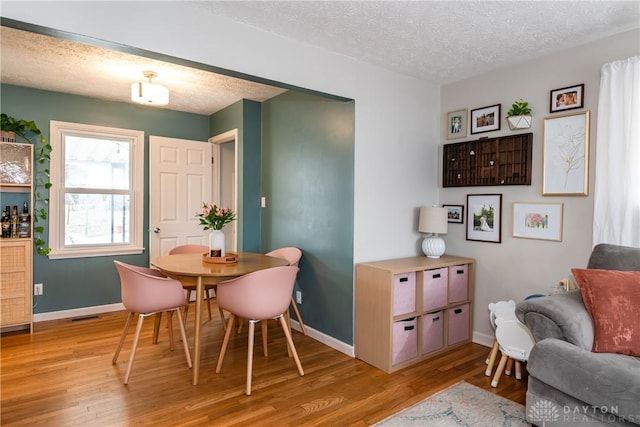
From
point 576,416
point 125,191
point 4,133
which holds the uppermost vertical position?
point 4,133

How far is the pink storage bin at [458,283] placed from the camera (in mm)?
3203

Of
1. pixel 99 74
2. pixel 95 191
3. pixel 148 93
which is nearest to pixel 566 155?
pixel 148 93

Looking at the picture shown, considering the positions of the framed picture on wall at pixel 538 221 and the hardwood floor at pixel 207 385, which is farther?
the framed picture on wall at pixel 538 221

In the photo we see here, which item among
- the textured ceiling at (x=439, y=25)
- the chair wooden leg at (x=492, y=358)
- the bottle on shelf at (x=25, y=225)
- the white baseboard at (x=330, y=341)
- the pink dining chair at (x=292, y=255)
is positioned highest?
the textured ceiling at (x=439, y=25)

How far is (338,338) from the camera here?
3230 millimetres

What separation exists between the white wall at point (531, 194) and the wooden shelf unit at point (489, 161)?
6 centimetres

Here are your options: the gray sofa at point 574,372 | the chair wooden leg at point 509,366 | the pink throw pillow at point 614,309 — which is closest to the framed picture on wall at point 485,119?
the gray sofa at point 574,372

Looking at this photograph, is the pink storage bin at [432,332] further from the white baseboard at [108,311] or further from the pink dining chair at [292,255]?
the pink dining chair at [292,255]

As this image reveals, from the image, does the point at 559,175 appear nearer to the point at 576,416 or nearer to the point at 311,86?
the point at 576,416

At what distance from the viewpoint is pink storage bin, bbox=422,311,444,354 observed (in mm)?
3018

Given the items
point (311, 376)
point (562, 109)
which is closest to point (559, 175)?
point (562, 109)

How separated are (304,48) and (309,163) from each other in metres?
1.10

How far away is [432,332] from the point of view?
3.08 meters

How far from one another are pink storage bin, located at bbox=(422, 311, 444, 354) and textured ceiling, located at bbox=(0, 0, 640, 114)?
81.8 inches
